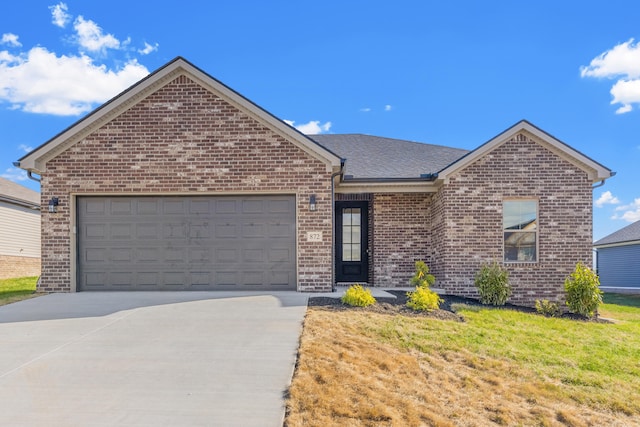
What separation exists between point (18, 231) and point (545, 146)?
66.8 feet

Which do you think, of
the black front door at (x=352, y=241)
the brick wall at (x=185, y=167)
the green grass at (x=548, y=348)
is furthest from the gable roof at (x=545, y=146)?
the green grass at (x=548, y=348)

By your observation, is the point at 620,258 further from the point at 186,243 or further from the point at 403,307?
the point at 186,243

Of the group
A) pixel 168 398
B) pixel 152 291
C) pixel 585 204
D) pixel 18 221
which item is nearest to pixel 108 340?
pixel 168 398

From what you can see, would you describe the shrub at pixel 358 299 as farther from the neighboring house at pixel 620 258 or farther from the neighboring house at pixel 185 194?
the neighboring house at pixel 620 258

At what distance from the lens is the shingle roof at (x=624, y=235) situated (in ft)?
72.7

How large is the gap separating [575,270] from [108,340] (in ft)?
34.5

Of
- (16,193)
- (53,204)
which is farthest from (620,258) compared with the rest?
(16,193)

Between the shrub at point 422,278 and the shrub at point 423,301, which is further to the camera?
the shrub at point 422,278

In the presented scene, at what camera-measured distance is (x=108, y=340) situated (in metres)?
6.37

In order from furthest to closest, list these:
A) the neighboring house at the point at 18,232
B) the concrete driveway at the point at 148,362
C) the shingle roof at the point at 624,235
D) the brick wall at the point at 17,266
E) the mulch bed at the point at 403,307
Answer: the shingle roof at the point at 624,235
the neighboring house at the point at 18,232
the brick wall at the point at 17,266
the mulch bed at the point at 403,307
the concrete driveway at the point at 148,362

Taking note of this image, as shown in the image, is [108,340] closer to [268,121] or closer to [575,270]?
[268,121]

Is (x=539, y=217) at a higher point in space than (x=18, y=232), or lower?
higher

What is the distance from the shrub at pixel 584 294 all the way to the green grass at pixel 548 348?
98cm

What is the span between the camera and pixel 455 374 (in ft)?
17.9
